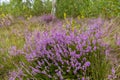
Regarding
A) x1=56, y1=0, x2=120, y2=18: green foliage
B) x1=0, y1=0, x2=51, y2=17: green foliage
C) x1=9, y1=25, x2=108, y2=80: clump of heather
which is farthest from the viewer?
x1=0, y1=0, x2=51, y2=17: green foliage

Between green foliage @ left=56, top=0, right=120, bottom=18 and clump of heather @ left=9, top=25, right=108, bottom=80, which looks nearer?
clump of heather @ left=9, top=25, right=108, bottom=80

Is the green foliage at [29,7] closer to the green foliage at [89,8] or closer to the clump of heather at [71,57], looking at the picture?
the green foliage at [89,8]

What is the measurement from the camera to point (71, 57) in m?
2.44

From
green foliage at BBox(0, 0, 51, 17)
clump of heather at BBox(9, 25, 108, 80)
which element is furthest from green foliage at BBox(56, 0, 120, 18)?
clump of heather at BBox(9, 25, 108, 80)

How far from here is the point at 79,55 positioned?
2.46 metres

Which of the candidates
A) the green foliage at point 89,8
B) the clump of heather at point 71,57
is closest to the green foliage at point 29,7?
the green foliage at point 89,8

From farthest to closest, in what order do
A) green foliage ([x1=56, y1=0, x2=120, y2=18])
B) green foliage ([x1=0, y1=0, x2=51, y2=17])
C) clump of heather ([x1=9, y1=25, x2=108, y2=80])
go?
green foliage ([x1=0, y1=0, x2=51, y2=17]), green foliage ([x1=56, y1=0, x2=120, y2=18]), clump of heather ([x1=9, y1=25, x2=108, y2=80])

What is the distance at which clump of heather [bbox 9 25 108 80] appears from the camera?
7.95ft

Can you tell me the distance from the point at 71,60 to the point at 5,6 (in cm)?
1020

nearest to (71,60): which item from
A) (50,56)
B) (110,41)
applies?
(50,56)

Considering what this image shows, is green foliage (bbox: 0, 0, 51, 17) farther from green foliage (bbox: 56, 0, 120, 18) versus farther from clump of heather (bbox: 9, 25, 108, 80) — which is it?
clump of heather (bbox: 9, 25, 108, 80)

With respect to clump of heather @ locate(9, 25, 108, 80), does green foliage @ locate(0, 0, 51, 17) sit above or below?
below

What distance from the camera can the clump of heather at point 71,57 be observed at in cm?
242

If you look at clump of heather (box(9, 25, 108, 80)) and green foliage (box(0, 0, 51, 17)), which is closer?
clump of heather (box(9, 25, 108, 80))
